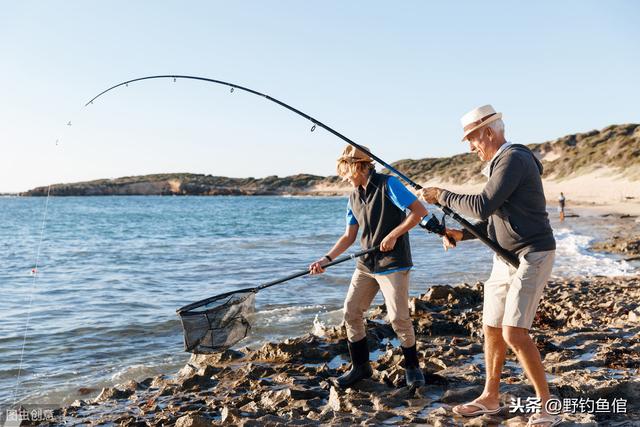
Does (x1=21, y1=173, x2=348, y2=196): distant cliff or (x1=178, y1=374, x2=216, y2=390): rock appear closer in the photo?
(x1=178, y1=374, x2=216, y2=390): rock

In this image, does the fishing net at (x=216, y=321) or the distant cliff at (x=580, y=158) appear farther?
the distant cliff at (x=580, y=158)

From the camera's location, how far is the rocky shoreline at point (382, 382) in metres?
4.84

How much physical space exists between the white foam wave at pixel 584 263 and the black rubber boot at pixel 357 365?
9.18 m

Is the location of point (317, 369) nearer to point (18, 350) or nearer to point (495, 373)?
point (495, 373)

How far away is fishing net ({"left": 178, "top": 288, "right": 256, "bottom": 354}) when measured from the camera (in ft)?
17.8

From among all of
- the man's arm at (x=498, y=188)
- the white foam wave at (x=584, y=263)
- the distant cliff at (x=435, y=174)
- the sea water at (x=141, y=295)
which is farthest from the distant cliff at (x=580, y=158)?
the man's arm at (x=498, y=188)

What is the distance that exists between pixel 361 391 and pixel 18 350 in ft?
17.9

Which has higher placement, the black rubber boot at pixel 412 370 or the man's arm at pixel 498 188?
the man's arm at pixel 498 188

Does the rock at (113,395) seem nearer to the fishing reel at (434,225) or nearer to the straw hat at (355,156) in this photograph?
the straw hat at (355,156)

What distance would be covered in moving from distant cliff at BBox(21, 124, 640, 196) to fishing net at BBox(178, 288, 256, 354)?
2049 inches

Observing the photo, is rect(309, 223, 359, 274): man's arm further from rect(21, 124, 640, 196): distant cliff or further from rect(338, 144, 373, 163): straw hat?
rect(21, 124, 640, 196): distant cliff

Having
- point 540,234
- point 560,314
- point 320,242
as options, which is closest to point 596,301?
point 560,314

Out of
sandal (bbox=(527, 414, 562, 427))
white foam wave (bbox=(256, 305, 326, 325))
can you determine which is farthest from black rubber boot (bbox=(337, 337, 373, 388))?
white foam wave (bbox=(256, 305, 326, 325))

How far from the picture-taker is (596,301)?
941 cm
